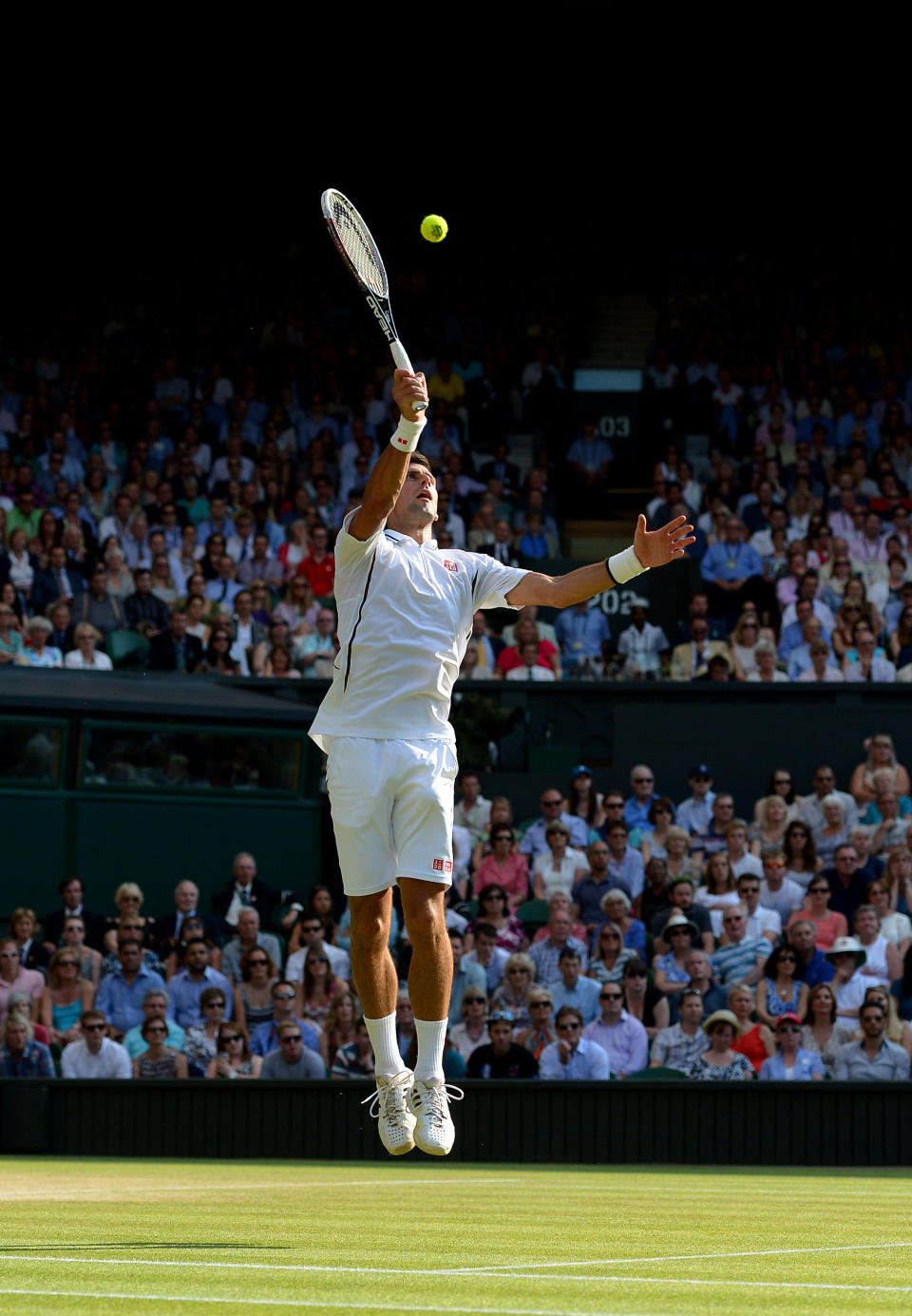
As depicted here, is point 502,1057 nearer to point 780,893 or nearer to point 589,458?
point 780,893

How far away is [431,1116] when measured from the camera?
Answer: 6.70 metres

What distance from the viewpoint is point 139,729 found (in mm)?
18000

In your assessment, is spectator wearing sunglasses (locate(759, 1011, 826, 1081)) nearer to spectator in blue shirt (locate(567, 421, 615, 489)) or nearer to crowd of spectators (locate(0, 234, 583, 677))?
crowd of spectators (locate(0, 234, 583, 677))

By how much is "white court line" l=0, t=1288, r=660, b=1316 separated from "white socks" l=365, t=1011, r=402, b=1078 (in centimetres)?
270

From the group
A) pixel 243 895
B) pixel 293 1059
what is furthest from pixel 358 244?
pixel 243 895

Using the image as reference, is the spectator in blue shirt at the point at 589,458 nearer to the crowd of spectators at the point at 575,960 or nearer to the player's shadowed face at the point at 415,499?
the crowd of spectators at the point at 575,960

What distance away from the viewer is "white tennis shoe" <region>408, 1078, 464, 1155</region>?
21.7 feet

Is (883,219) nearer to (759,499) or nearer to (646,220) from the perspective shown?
(646,220)

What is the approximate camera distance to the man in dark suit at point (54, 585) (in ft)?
59.4

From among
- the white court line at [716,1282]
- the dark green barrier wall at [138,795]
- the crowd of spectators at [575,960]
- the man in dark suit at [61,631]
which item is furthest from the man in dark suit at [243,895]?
the white court line at [716,1282]

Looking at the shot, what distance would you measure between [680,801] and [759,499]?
406 cm

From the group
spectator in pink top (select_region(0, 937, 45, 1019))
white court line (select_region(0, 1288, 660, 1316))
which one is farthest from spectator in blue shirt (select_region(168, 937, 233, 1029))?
white court line (select_region(0, 1288, 660, 1316))

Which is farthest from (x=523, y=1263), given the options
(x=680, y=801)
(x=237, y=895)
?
(x=680, y=801)

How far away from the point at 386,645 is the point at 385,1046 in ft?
4.71
